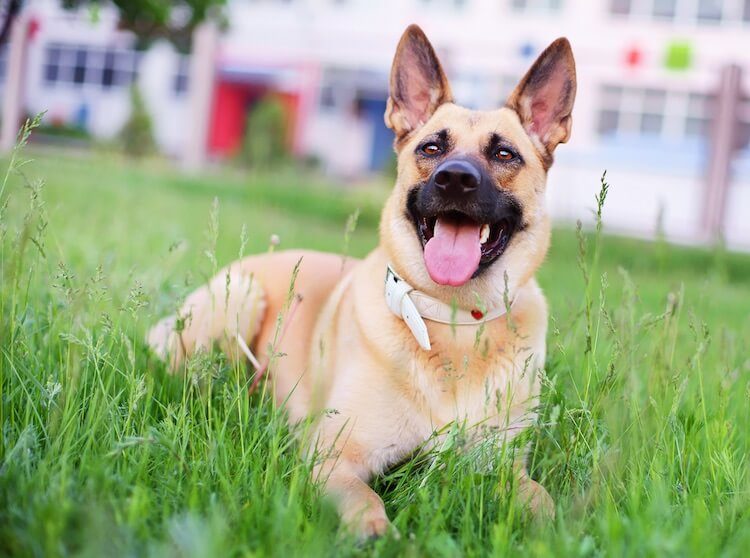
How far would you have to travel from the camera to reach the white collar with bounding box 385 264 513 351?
8.06ft

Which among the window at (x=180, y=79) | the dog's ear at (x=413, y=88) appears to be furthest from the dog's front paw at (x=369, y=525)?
the window at (x=180, y=79)

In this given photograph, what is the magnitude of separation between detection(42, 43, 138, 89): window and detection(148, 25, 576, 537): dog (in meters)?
25.7

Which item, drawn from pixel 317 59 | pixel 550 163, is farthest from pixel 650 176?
pixel 550 163

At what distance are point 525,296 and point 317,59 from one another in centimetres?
2063

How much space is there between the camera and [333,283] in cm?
321

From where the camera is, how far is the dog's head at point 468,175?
2.48m

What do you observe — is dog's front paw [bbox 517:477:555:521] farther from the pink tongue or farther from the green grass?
the pink tongue

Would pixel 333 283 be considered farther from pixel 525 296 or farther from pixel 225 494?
pixel 225 494

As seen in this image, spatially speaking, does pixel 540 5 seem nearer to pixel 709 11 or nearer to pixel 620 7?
pixel 620 7

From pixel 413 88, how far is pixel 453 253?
86cm

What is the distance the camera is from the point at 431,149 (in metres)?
2.77

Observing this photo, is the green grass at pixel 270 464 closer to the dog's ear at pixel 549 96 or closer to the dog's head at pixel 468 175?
the dog's head at pixel 468 175

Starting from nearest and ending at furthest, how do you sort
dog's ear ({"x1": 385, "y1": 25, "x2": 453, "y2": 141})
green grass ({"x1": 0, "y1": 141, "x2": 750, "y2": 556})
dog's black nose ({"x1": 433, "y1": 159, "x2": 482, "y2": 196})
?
green grass ({"x1": 0, "y1": 141, "x2": 750, "y2": 556})
dog's black nose ({"x1": 433, "y1": 159, "x2": 482, "y2": 196})
dog's ear ({"x1": 385, "y1": 25, "x2": 453, "y2": 141})

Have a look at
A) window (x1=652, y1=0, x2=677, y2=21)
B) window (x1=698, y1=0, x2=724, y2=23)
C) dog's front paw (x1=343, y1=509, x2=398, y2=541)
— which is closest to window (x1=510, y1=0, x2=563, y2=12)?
window (x1=652, y1=0, x2=677, y2=21)
